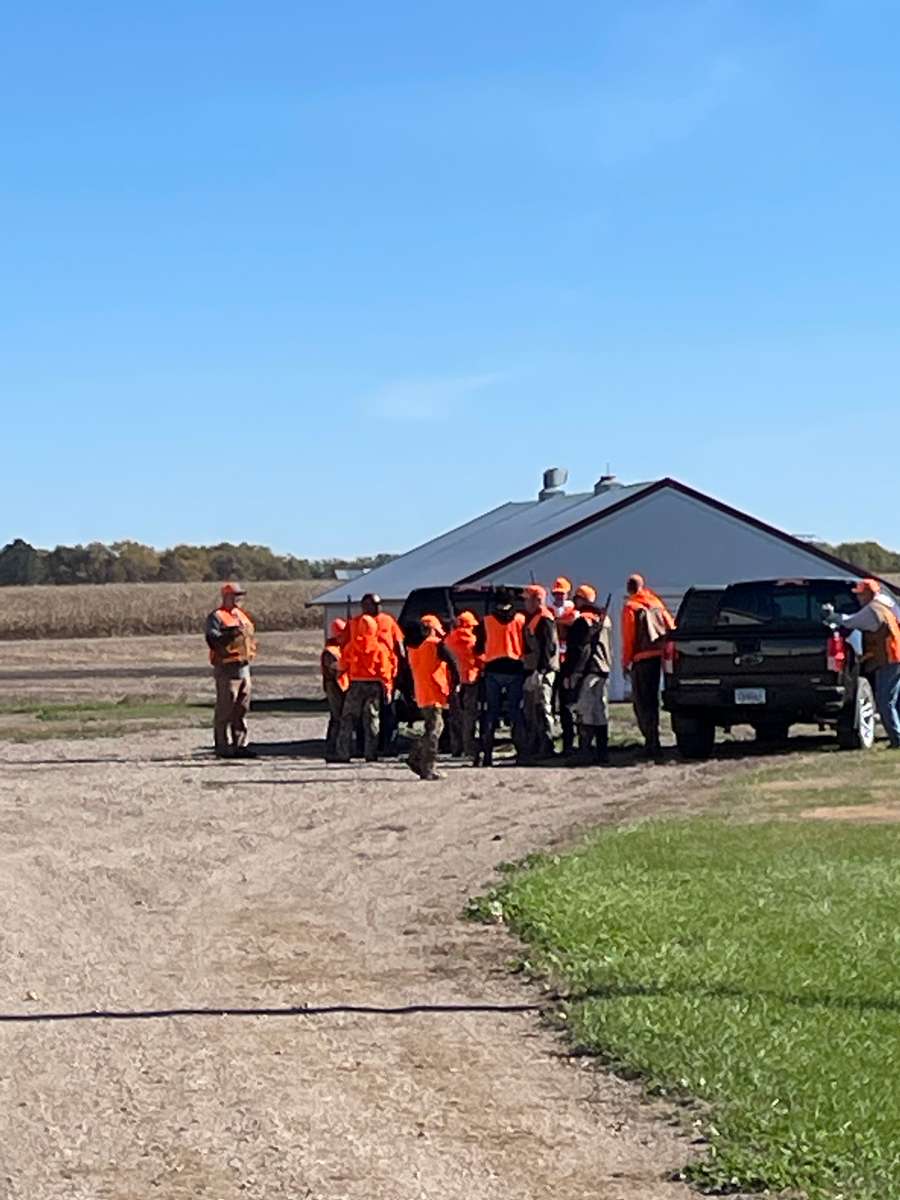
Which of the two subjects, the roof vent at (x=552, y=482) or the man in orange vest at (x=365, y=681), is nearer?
the man in orange vest at (x=365, y=681)

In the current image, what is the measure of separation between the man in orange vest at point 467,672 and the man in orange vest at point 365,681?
0.73 meters

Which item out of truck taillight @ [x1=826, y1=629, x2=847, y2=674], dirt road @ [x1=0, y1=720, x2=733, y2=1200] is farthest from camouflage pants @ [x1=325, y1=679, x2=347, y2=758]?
truck taillight @ [x1=826, y1=629, x2=847, y2=674]

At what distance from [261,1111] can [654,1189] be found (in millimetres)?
1648

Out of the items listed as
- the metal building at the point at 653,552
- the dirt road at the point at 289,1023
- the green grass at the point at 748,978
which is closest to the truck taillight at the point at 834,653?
the dirt road at the point at 289,1023

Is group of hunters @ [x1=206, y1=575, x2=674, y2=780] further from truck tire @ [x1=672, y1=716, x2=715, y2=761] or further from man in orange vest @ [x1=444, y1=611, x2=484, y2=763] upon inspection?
truck tire @ [x1=672, y1=716, x2=715, y2=761]

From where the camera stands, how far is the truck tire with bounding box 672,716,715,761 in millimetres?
21766

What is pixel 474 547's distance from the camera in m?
39.5

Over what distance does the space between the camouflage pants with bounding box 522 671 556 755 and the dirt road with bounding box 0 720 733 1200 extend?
A: 10.3 ft

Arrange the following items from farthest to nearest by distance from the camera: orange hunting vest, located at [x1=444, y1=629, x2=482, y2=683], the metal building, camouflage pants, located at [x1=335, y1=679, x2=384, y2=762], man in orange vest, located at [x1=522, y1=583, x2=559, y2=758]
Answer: the metal building → camouflage pants, located at [x1=335, y1=679, x2=384, y2=762] → orange hunting vest, located at [x1=444, y1=629, x2=482, y2=683] → man in orange vest, located at [x1=522, y1=583, x2=559, y2=758]

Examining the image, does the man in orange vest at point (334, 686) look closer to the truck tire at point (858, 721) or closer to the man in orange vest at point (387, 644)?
the man in orange vest at point (387, 644)

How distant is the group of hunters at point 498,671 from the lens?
2112 cm

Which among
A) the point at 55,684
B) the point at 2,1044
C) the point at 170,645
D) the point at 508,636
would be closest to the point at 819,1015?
the point at 2,1044

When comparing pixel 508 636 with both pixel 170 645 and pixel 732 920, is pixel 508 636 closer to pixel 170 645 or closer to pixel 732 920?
pixel 732 920

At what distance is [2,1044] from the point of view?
28.3ft
